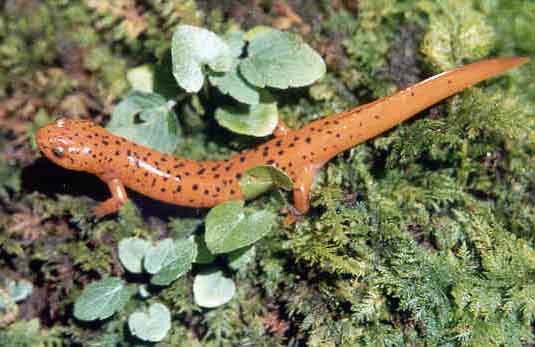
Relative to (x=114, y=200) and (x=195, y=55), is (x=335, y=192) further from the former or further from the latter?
(x=114, y=200)

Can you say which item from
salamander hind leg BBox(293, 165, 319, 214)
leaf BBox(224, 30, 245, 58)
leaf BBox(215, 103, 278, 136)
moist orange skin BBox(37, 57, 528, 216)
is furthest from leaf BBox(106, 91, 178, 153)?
salamander hind leg BBox(293, 165, 319, 214)

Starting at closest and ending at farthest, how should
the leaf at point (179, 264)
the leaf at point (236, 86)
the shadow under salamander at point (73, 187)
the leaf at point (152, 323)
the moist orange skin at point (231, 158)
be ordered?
the leaf at point (179, 264) < the leaf at point (152, 323) < the moist orange skin at point (231, 158) < the leaf at point (236, 86) < the shadow under salamander at point (73, 187)

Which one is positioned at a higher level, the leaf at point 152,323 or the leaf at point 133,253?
the leaf at point 133,253

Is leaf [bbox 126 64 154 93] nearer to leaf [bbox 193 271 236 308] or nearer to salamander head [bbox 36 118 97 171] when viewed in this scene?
salamander head [bbox 36 118 97 171]

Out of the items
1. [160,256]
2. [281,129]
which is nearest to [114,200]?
[160,256]

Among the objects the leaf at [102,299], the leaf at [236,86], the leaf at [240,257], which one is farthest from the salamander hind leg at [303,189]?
the leaf at [102,299]

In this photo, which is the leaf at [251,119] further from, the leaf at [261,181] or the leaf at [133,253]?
the leaf at [133,253]

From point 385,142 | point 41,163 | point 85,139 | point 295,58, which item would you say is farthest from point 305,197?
point 41,163

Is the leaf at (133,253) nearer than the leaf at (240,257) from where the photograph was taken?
No
